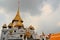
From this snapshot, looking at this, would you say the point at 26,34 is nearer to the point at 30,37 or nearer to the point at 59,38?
the point at 30,37

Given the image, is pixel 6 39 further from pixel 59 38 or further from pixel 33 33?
pixel 59 38

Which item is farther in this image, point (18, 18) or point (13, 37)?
point (18, 18)

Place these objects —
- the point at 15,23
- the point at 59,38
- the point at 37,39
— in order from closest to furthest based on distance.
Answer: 1. the point at 59,38
2. the point at 37,39
3. the point at 15,23

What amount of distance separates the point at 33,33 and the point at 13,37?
6.81 metres

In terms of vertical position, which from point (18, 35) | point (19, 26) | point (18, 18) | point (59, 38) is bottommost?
point (59, 38)

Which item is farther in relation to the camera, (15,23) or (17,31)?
(15,23)

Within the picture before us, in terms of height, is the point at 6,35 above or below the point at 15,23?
below

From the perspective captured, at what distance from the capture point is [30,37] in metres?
49.3

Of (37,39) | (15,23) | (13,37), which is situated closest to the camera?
(13,37)

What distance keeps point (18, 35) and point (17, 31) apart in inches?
64.8

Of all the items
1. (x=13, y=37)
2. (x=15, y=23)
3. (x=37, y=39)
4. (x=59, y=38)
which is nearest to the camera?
(x=59, y=38)

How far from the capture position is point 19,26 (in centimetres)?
5147

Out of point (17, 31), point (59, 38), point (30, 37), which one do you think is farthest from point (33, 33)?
point (59, 38)

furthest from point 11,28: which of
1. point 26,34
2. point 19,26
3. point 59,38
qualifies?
point 59,38
